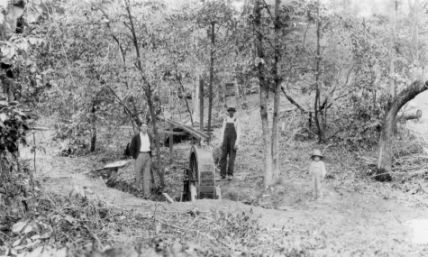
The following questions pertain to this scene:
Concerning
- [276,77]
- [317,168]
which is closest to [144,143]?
[276,77]

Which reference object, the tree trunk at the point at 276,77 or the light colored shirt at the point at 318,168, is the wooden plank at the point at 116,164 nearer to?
the tree trunk at the point at 276,77

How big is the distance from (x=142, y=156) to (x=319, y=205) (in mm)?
4365

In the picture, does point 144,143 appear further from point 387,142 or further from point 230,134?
point 387,142

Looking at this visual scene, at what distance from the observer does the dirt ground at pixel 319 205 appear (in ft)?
21.1

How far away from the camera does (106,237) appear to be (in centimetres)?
541

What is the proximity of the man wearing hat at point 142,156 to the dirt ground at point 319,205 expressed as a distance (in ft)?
2.66

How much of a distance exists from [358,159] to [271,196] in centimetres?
413

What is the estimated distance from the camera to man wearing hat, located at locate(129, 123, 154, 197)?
35.8 ft

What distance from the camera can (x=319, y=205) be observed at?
912cm

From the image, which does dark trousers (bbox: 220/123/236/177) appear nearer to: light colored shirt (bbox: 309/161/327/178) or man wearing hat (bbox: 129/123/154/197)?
man wearing hat (bbox: 129/123/154/197)

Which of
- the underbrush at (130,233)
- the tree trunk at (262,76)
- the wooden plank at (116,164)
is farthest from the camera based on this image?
the wooden plank at (116,164)

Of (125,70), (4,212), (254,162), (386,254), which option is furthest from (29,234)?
(254,162)

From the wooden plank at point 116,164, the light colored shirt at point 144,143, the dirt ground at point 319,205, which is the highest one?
the light colored shirt at point 144,143

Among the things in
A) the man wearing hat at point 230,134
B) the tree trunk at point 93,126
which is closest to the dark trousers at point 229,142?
the man wearing hat at point 230,134
